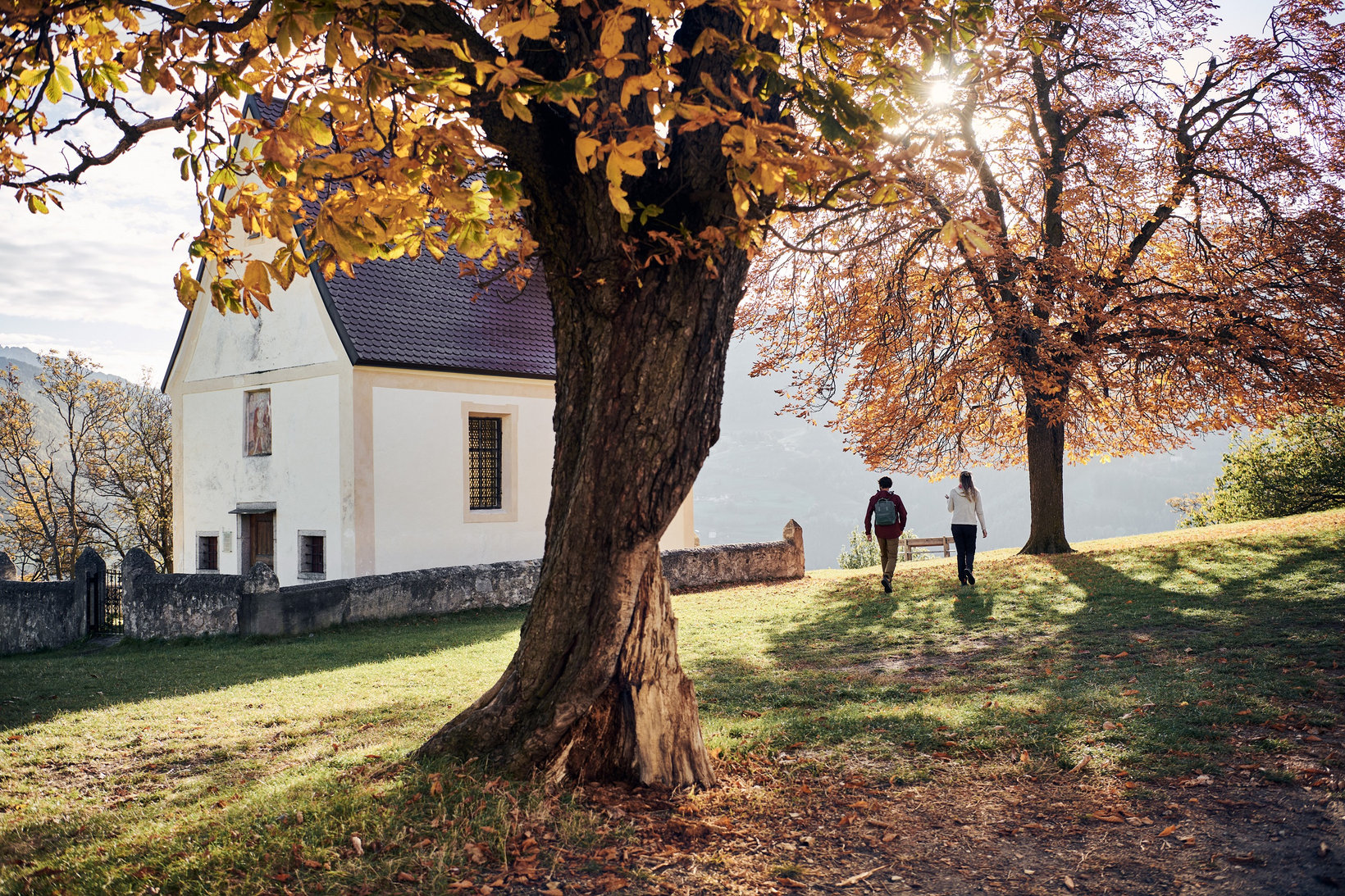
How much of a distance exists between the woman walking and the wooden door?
14.2 m

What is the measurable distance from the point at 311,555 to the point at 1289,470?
100 ft

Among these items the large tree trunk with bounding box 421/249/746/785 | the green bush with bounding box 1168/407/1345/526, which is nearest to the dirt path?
the large tree trunk with bounding box 421/249/746/785

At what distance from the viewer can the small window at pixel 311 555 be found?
18.9 meters

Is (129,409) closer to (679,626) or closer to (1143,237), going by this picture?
(679,626)

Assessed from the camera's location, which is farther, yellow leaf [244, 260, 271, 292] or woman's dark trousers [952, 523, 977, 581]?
woman's dark trousers [952, 523, 977, 581]

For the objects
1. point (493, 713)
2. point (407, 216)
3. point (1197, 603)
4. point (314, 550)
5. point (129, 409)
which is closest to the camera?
point (407, 216)

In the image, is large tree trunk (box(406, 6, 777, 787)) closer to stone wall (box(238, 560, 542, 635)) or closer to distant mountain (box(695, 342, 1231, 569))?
stone wall (box(238, 560, 542, 635))

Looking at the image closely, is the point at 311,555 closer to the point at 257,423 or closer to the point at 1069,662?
the point at 257,423

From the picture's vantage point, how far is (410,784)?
4.60 meters

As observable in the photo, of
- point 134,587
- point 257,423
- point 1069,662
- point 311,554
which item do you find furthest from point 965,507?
point 257,423

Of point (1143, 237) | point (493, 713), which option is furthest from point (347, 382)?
point (1143, 237)

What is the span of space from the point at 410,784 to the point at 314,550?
1565cm

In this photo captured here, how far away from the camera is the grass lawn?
13.2 ft

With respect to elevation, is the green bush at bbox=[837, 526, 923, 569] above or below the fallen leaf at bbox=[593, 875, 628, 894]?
below
